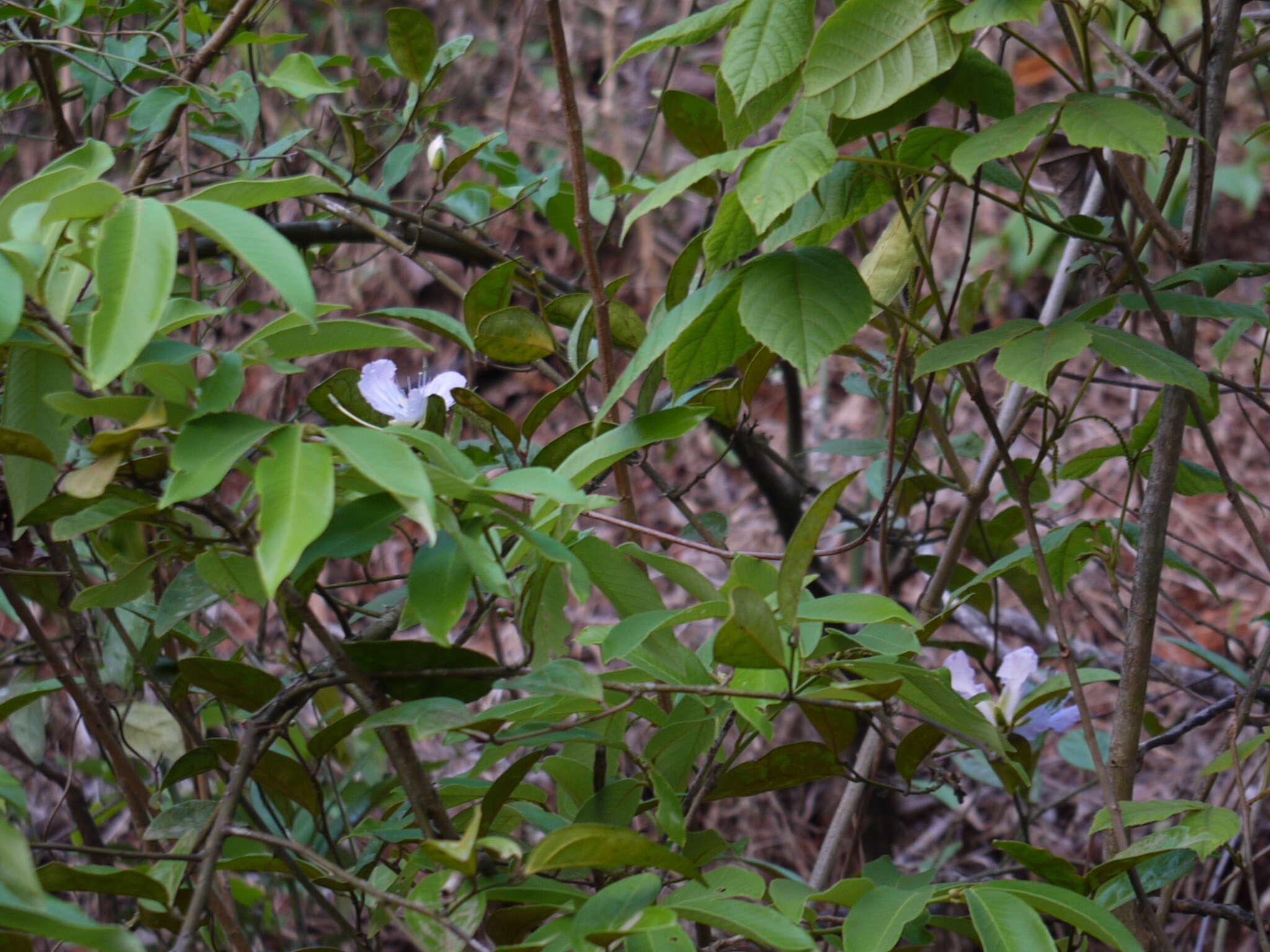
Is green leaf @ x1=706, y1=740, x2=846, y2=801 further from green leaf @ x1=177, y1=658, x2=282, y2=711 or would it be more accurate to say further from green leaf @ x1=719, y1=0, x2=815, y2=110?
green leaf @ x1=719, y1=0, x2=815, y2=110

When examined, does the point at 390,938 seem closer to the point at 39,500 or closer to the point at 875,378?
the point at 875,378

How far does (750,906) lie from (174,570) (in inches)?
42.8

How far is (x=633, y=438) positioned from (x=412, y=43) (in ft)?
2.15

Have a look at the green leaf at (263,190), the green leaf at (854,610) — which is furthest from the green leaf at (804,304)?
the green leaf at (263,190)

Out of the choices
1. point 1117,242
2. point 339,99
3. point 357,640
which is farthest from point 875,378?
point 339,99

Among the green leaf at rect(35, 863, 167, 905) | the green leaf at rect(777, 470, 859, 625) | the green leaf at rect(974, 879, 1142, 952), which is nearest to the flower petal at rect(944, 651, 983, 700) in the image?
the green leaf at rect(974, 879, 1142, 952)

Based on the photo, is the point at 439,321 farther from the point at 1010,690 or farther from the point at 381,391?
the point at 1010,690

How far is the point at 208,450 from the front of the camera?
474 mm

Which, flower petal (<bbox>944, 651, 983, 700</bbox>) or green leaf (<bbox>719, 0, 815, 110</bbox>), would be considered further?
flower petal (<bbox>944, 651, 983, 700</bbox>)

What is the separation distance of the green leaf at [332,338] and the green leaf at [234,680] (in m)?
0.21

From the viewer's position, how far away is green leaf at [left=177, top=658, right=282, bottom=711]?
0.66 metres

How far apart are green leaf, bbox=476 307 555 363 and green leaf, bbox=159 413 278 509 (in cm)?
32

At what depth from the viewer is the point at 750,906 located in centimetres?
54

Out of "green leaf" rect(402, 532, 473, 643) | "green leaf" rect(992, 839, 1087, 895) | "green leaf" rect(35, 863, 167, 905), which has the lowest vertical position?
"green leaf" rect(992, 839, 1087, 895)
